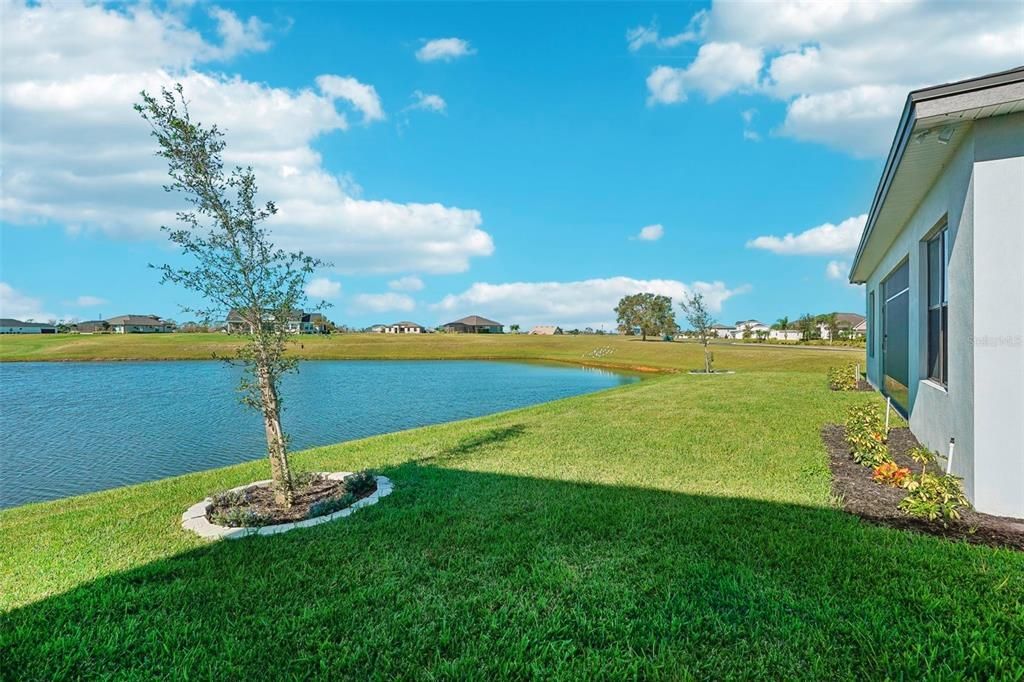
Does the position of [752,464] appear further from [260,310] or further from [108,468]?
[108,468]

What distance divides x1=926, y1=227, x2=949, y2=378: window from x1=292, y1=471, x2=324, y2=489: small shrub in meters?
7.32

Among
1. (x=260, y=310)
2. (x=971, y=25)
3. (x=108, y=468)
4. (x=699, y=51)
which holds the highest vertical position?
(x=699, y=51)

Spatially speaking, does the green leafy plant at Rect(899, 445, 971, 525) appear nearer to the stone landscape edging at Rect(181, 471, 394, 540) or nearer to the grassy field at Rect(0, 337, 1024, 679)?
the grassy field at Rect(0, 337, 1024, 679)

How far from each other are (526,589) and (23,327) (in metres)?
119

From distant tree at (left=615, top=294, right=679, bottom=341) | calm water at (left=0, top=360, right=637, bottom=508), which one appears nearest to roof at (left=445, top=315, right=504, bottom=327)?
distant tree at (left=615, top=294, right=679, bottom=341)

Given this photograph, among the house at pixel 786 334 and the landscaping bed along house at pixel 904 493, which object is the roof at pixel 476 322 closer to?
the house at pixel 786 334

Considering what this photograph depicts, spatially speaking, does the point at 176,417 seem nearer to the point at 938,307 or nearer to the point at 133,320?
the point at 938,307

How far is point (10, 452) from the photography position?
1098 cm

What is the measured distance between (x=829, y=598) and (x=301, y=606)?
3026mm

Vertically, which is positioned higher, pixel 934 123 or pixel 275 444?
pixel 934 123

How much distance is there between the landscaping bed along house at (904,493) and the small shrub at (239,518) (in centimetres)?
521

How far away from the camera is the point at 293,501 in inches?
195

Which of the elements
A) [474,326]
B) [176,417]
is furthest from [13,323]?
[176,417]

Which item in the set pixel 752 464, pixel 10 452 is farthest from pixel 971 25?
pixel 10 452
